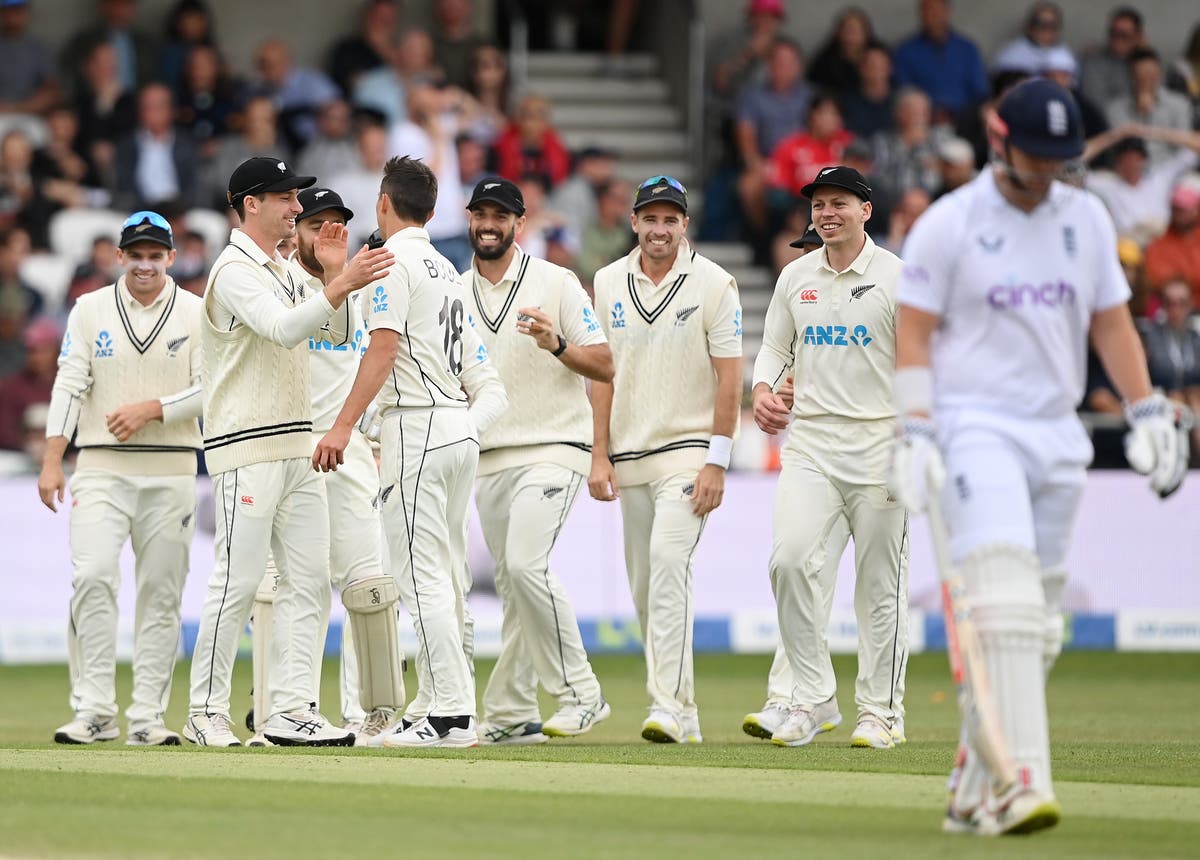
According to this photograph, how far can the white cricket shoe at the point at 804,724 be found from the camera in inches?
352

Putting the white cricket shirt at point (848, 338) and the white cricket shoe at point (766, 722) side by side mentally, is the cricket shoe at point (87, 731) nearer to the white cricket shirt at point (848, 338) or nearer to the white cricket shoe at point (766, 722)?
the white cricket shoe at point (766, 722)

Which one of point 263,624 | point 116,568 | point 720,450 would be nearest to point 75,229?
point 116,568

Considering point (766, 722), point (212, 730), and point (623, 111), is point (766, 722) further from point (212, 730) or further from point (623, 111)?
point (623, 111)

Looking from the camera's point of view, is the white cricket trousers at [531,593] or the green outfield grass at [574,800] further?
the white cricket trousers at [531,593]

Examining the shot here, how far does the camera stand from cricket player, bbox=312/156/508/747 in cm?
855

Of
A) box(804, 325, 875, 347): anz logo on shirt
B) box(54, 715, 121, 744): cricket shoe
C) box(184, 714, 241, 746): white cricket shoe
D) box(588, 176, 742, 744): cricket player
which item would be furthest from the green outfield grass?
box(804, 325, 875, 347): anz logo on shirt

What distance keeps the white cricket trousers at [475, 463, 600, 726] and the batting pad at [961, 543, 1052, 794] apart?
3489mm

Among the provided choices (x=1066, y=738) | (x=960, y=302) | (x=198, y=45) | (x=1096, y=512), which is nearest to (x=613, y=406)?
(x=1066, y=738)

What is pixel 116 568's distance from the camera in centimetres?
983

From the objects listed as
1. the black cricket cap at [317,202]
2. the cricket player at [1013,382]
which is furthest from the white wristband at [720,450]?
the cricket player at [1013,382]

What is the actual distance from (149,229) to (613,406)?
236cm

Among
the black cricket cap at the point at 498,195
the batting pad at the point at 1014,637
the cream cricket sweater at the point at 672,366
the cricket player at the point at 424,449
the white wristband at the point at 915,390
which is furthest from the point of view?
the cream cricket sweater at the point at 672,366

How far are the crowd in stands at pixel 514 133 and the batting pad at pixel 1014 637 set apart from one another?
1025 centimetres

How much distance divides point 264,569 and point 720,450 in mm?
2153
